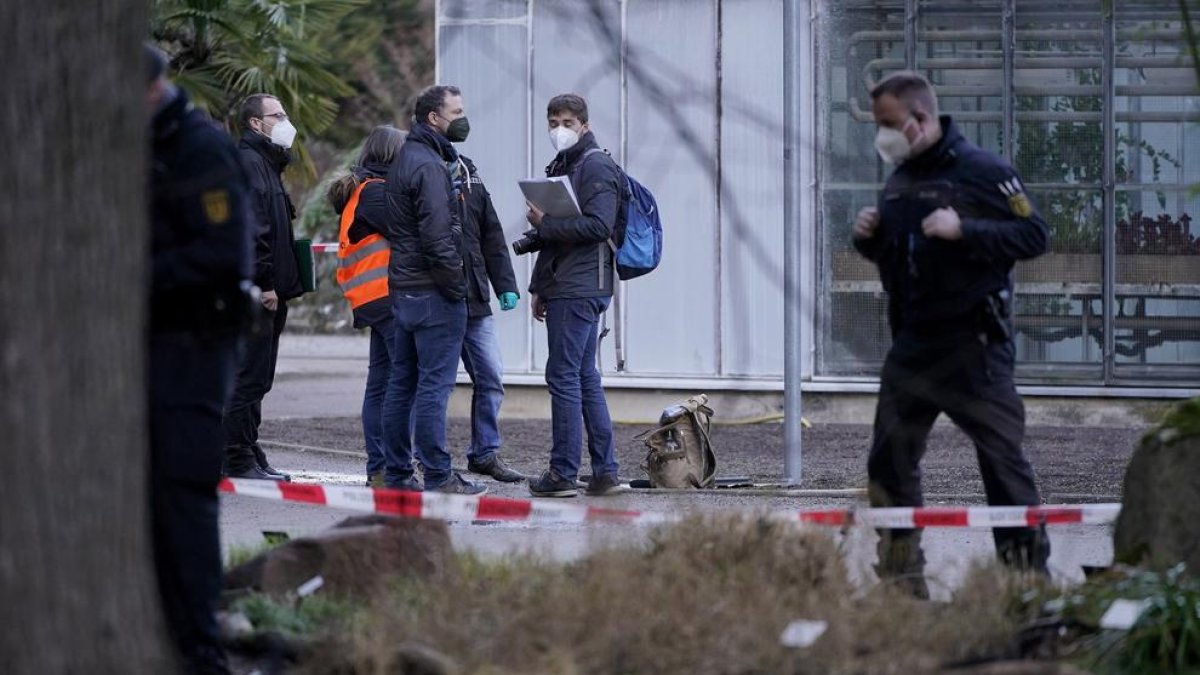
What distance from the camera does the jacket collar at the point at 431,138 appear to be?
30.2 feet

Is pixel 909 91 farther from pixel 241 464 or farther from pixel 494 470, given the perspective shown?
pixel 241 464

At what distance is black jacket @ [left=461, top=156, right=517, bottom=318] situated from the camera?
372 inches

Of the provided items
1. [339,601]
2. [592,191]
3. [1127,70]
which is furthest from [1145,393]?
[339,601]

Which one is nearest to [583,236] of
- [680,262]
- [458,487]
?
[458,487]

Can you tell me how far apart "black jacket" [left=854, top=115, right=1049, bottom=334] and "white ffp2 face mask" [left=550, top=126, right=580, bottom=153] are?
11.1 ft

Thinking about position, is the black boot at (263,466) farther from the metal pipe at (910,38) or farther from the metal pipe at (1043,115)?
the metal pipe at (910,38)

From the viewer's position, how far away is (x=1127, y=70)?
43.5ft

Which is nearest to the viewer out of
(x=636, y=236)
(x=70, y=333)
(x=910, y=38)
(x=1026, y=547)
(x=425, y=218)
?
(x=70, y=333)

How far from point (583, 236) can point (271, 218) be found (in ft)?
5.44

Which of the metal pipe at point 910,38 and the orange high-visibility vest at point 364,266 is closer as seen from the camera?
the orange high-visibility vest at point 364,266

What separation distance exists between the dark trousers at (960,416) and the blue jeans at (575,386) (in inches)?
125

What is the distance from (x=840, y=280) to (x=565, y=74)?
100 inches

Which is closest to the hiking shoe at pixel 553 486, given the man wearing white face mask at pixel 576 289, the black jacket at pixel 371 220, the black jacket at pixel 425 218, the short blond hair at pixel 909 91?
the man wearing white face mask at pixel 576 289

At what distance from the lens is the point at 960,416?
20.7ft
